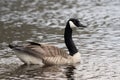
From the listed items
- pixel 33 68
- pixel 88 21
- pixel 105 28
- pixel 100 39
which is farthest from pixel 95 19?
pixel 33 68

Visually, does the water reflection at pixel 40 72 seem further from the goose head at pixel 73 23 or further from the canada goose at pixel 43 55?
the goose head at pixel 73 23

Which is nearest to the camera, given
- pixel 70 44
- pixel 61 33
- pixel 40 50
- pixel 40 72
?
pixel 40 72

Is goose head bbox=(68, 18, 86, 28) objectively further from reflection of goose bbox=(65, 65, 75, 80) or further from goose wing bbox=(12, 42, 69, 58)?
reflection of goose bbox=(65, 65, 75, 80)

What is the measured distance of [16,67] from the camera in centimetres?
1605

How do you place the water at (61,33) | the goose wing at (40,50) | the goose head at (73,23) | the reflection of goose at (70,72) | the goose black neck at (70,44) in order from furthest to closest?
the goose head at (73,23) → the goose black neck at (70,44) → the goose wing at (40,50) → the water at (61,33) → the reflection of goose at (70,72)

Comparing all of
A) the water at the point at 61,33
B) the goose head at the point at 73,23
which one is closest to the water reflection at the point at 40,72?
the water at the point at 61,33

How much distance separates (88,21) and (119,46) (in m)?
6.36

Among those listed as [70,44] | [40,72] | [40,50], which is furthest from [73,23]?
[40,72]

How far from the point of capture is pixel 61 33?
21.7 m

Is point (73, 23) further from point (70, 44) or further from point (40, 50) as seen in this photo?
point (40, 50)

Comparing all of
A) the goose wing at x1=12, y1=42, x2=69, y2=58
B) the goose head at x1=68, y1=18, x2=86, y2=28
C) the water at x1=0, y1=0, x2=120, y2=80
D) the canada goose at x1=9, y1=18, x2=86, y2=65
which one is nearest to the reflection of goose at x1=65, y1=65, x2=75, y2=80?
the water at x1=0, y1=0, x2=120, y2=80

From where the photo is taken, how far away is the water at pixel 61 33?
15.2 metres

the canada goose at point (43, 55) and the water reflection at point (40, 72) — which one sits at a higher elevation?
the canada goose at point (43, 55)

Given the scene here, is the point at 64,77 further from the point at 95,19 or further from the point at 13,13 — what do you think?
the point at 13,13
